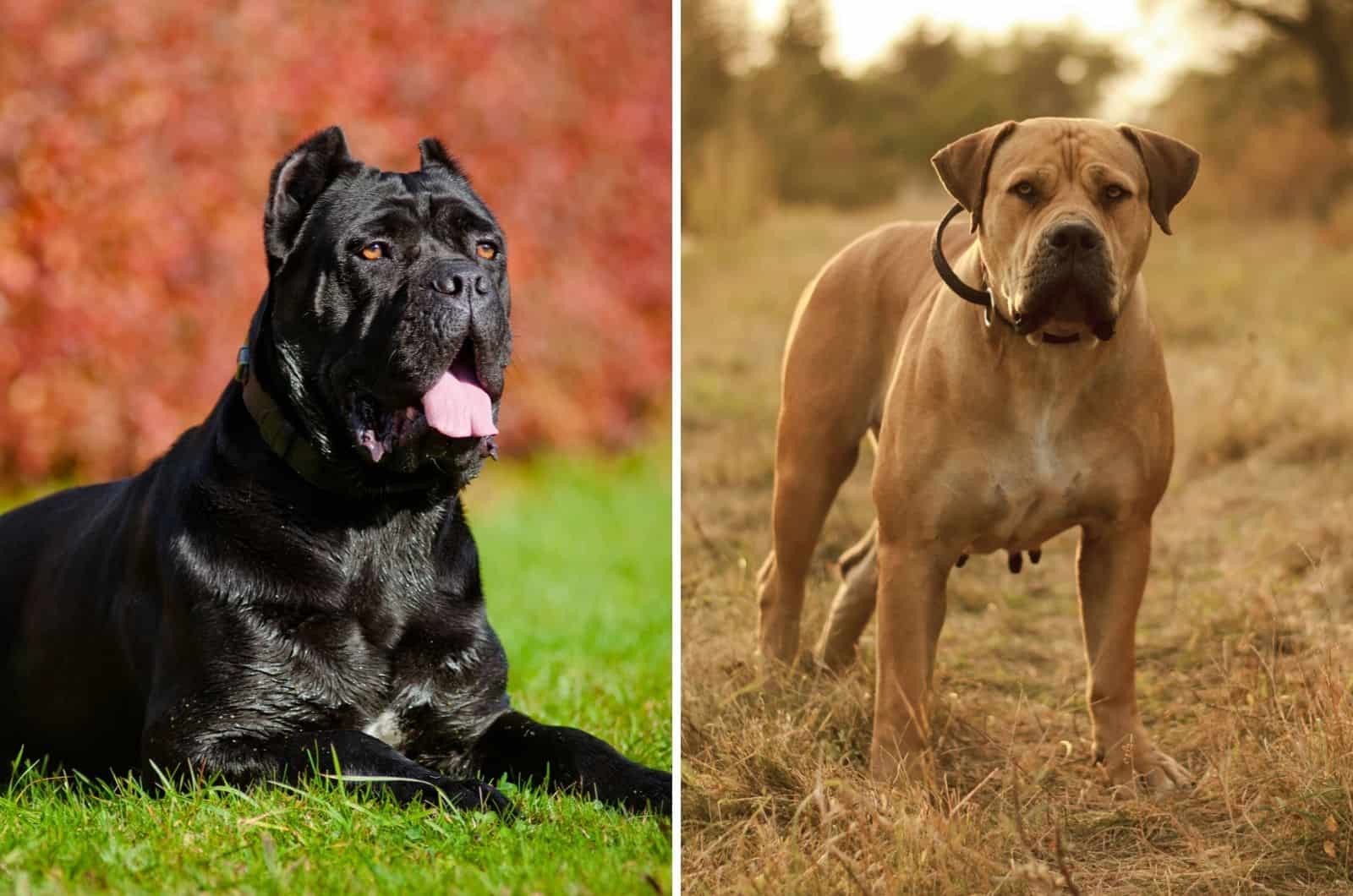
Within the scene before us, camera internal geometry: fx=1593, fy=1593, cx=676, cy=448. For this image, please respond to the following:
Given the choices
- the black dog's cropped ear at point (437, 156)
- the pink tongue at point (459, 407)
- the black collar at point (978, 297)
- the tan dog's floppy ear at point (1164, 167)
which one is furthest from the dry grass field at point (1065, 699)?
the black dog's cropped ear at point (437, 156)

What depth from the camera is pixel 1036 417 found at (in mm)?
3381

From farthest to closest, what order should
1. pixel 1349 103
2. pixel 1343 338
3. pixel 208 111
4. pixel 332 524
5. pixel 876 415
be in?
pixel 1349 103 < pixel 1343 338 < pixel 208 111 < pixel 876 415 < pixel 332 524

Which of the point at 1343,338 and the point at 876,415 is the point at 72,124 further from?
the point at 1343,338

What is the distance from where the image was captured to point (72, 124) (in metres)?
7.28

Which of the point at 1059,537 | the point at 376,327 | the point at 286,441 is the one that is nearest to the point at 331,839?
the point at 286,441

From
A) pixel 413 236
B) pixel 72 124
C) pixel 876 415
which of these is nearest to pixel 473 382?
pixel 413 236

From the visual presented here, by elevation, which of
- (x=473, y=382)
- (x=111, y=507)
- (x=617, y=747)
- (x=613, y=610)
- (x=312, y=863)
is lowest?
(x=613, y=610)

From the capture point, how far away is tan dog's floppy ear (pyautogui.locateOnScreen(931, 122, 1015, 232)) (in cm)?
337

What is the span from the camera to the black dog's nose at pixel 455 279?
3152 millimetres

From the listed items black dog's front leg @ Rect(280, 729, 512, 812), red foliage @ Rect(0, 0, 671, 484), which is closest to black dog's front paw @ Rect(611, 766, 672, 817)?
black dog's front leg @ Rect(280, 729, 512, 812)

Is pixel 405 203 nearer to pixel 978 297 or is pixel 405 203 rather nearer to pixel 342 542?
pixel 342 542

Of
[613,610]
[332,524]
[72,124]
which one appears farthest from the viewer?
[72,124]

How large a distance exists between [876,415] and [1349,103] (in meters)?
10.4

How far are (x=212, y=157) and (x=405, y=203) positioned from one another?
4.88 meters
